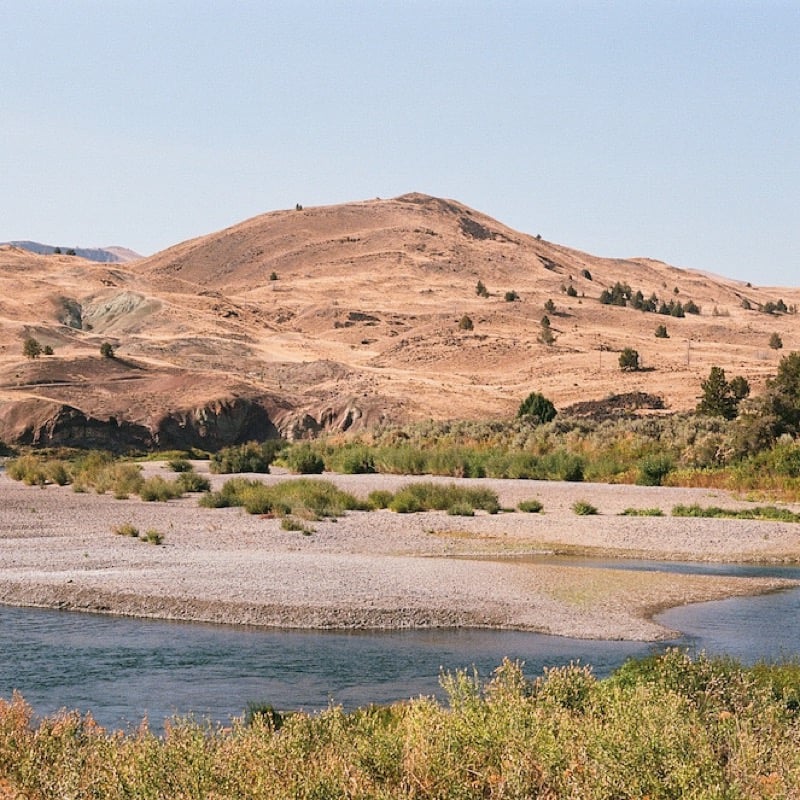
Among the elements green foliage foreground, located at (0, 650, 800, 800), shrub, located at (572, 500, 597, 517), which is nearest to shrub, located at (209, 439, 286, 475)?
shrub, located at (572, 500, 597, 517)

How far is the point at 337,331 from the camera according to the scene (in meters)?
106

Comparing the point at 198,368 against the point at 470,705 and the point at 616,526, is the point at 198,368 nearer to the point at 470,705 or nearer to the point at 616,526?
the point at 616,526

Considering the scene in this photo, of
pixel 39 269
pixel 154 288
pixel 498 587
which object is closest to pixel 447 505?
pixel 498 587

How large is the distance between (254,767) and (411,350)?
278 ft

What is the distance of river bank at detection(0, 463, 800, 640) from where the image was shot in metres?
19.6

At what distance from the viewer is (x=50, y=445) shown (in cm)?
6341

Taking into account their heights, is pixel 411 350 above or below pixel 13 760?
above

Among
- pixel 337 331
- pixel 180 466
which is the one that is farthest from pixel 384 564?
pixel 337 331

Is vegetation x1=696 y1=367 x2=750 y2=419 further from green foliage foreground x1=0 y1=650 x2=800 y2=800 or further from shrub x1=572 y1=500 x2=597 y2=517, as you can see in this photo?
green foliage foreground x1=0 y1=650 x2=800 y2=800

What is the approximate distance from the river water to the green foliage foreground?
3860 millimetres

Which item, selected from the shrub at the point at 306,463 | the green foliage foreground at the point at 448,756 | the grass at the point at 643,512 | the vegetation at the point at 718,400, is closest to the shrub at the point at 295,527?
the grass at the point at 643,512

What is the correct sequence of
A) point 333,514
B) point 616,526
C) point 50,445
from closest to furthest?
point 616,526 < point 333,514 < point 50,445

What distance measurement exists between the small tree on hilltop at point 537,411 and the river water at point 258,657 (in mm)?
35204

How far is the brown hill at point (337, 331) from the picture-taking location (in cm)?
6919
